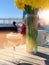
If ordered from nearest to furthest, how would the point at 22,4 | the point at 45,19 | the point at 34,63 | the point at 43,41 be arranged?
the point at 34,63 → the point at 22,4 → the point at 43,41 → the point at 45,19

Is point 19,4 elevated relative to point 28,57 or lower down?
elevated

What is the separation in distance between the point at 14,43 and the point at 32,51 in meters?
0.26

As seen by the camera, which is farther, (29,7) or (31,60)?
(29,7)

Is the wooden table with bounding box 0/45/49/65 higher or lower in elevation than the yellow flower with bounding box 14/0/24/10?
lower

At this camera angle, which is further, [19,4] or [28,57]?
[19,4]

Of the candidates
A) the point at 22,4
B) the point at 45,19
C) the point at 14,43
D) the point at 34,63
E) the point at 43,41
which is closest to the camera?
the point at 34,63

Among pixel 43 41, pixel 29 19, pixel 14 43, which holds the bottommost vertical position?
pixel 43 41

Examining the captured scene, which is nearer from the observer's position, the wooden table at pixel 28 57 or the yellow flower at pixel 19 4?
the wooden table at pixel 28 57

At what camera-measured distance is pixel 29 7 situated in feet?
4.37

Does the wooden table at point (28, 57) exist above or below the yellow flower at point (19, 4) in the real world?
below

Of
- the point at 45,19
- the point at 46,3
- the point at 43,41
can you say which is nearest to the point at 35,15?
the point at 46,3

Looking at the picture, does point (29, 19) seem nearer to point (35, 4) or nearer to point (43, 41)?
point (35, 4)

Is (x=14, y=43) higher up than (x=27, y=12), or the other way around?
(x=27, y=12)

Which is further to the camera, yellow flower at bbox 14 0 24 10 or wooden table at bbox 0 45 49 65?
yellow flower at bbox 14 0 24 10
